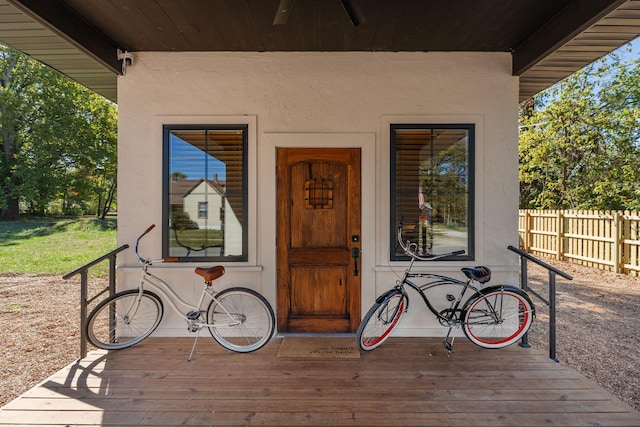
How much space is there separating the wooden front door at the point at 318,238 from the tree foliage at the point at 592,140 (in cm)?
868

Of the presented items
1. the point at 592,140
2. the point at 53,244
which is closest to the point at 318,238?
the point at 592,140

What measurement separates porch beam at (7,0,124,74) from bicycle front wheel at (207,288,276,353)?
2.44 meters

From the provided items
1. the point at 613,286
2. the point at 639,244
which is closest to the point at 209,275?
the point at 613,286

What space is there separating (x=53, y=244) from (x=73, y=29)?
1009 centimetres

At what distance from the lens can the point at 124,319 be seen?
3.04m

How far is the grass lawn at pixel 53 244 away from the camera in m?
7.61

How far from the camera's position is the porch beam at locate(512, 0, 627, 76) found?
2.38m

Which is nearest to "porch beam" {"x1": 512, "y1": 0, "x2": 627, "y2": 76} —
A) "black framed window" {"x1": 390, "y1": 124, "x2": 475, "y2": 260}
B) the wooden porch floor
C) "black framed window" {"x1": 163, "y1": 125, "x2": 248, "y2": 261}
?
"black framed window" {"x1": 390, "y1": 124, "x2": 475, "y2": 260}

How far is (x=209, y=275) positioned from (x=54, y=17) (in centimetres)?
234

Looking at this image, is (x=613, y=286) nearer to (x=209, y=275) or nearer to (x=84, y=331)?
(x=209, y=275)

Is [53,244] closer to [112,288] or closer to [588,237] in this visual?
[112,288]

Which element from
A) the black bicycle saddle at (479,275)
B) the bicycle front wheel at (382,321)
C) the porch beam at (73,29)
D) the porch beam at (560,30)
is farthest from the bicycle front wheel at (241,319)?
the porch beam at (560,30)

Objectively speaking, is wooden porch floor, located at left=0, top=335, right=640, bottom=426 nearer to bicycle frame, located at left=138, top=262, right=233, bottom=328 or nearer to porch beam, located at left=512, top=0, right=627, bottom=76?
bicycle frame, located at left=138, top=262, right=233, bottom=328

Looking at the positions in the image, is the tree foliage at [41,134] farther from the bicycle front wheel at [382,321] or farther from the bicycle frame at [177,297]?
the bicycle front wheel at [382,321]
